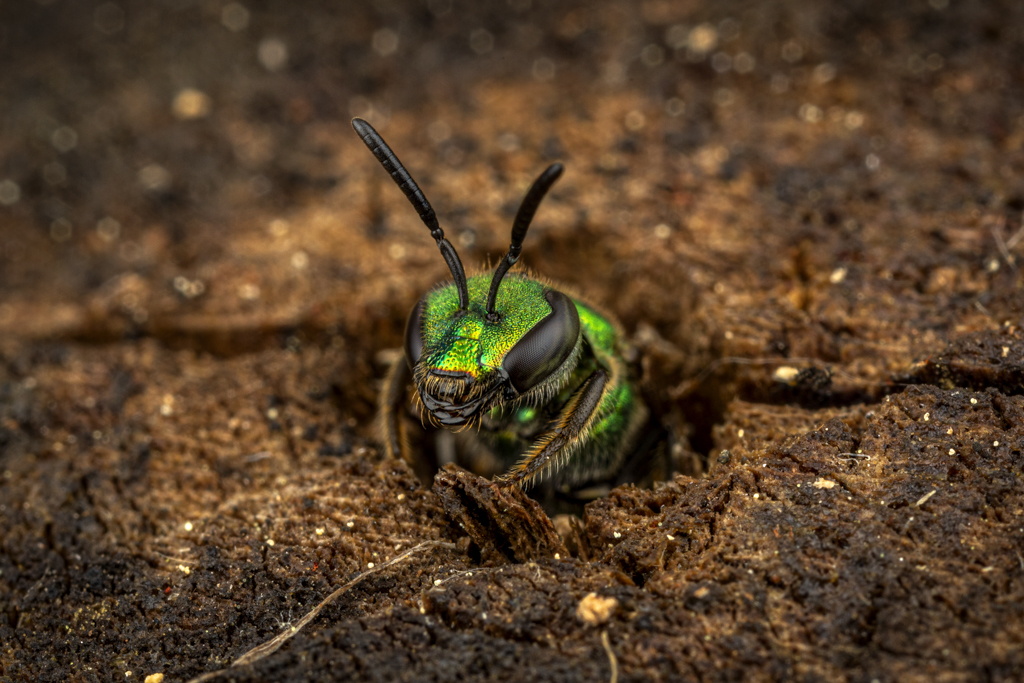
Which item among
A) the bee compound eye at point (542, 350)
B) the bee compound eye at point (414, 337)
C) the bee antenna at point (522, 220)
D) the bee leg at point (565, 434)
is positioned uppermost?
the bee antenna at point (522, 220)

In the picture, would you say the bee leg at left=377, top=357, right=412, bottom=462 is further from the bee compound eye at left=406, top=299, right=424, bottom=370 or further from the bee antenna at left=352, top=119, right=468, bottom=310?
the bee antenna at left=352, top=119, right=468, bottom=310

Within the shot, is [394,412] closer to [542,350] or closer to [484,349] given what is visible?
[484,349]

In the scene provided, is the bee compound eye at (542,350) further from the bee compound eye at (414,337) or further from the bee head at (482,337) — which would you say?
the bee compound eye at (414,337)

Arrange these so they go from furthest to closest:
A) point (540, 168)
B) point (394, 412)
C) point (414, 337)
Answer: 1. point (540, 168)
2. point (394, 412)
3. point (414, 337)

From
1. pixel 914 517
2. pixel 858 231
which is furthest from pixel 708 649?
pixel 858 231

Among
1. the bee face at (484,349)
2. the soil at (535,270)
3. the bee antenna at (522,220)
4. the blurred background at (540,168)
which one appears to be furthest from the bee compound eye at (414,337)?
the blurred background at (540,168)

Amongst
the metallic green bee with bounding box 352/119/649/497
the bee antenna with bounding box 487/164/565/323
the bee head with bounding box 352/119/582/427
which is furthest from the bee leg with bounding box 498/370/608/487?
the bee antenna with bounding box 487/164/565/323

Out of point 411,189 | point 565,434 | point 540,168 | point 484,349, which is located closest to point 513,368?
point 484,349

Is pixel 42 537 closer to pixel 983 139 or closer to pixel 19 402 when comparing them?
pixel 19 402
